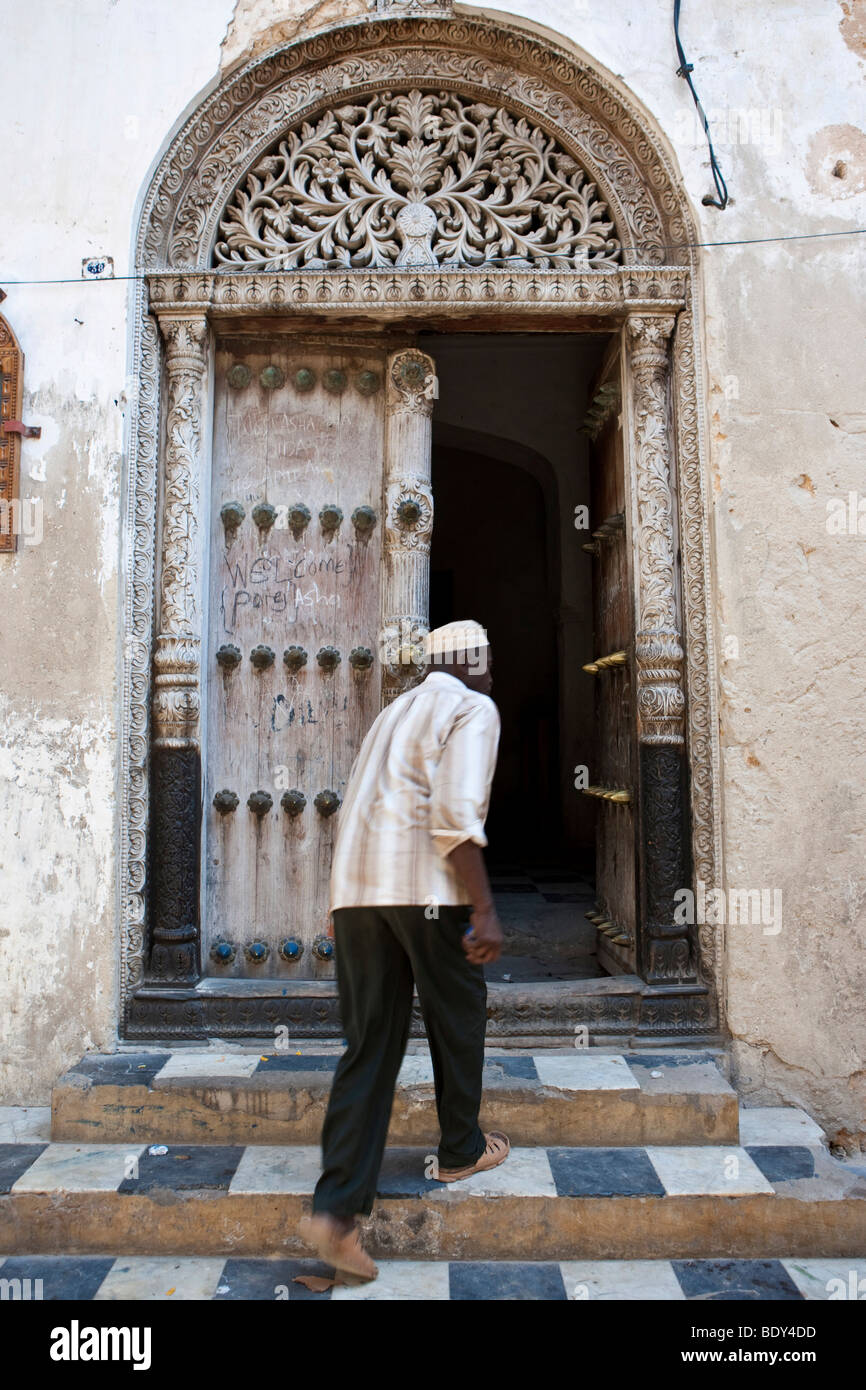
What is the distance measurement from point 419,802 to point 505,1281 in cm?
120

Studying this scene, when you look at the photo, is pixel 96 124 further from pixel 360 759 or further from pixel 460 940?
pixel 460 940

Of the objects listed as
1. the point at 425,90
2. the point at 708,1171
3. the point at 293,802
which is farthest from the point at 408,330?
the point at 708,1171

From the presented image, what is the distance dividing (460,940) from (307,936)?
1.29 metres

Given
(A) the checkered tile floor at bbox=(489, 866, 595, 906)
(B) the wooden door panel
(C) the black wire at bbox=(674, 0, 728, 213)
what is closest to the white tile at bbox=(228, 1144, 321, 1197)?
(B) the wooden door panel

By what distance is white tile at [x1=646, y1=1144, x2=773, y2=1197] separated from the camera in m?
2.60

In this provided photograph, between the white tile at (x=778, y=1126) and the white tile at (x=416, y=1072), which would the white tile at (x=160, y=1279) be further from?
the white tile at (x=778, y=1126)

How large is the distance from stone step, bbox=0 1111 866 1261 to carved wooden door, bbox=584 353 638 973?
1.05 m

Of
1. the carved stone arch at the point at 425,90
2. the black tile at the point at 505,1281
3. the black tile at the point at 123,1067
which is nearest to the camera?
the black tile at the point at 505,1281

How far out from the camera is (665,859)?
340cm

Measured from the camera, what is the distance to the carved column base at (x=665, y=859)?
3379mm

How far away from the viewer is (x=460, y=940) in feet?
7.93

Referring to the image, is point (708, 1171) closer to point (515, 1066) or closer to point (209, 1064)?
point (515, 1066)

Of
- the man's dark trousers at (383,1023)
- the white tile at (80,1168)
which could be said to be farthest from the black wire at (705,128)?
the white tile at (80,1168)
